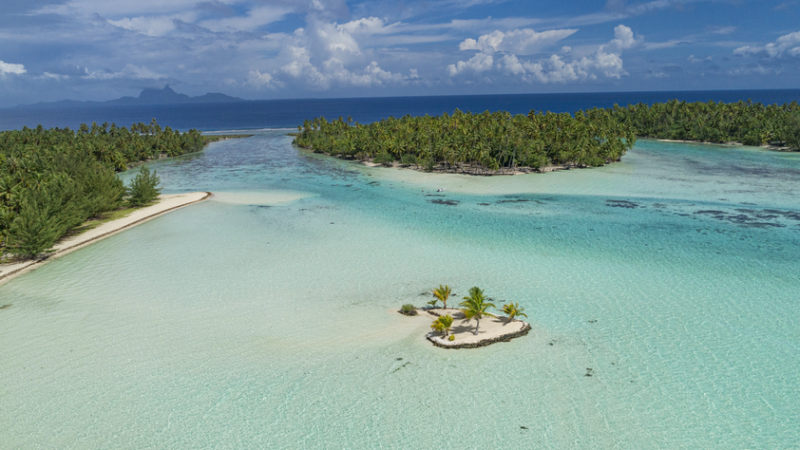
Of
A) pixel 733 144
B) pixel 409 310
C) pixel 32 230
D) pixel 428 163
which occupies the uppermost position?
pixel 733 144

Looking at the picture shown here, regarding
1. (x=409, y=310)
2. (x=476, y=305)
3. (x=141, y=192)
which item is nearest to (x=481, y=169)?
(x=141, y=192)

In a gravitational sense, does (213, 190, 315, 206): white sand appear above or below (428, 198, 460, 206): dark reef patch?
above

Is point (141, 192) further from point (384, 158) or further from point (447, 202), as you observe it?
point (384, 158)

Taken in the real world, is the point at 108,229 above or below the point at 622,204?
above

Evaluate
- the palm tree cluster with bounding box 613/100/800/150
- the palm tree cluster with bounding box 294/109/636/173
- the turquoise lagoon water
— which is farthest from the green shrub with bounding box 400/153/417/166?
the palm tree cluster with bounding box 613/100/800/150

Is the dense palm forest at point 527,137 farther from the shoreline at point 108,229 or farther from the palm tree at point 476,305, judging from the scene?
the palm tree at point 476,305

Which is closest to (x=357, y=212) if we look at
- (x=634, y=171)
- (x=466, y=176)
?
(x=466, y=176)

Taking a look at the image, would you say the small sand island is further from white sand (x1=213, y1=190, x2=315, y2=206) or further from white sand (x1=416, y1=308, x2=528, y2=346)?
white sand (x1=213, y1=190, x2=315, y2=206)
